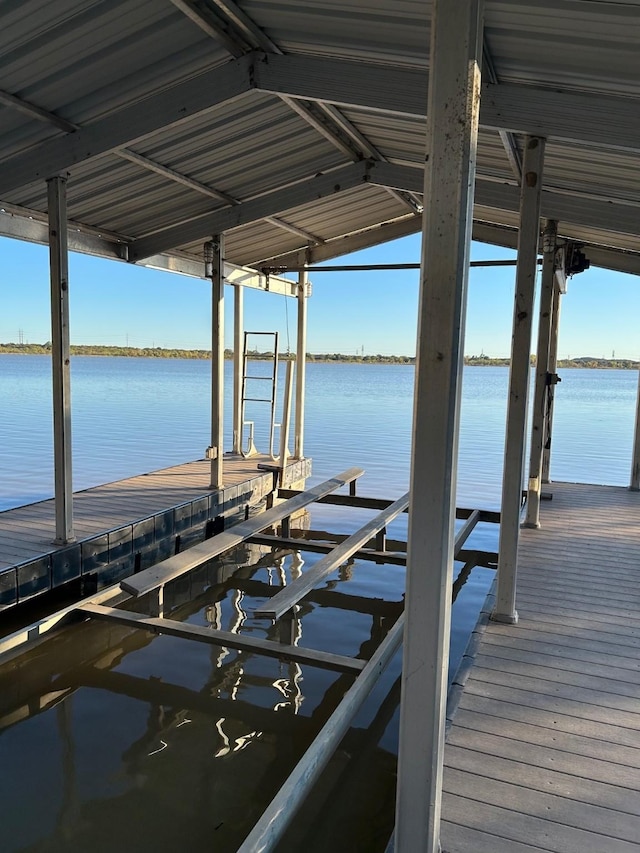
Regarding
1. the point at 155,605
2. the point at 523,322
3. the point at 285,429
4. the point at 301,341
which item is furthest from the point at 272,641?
the point at 301,341

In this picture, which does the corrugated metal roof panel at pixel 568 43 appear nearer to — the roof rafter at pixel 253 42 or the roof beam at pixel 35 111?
the roof rafter at pixel 253 42

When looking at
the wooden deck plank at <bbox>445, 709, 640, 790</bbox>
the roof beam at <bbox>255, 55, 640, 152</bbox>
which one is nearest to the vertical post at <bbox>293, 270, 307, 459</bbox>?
the roof beam at <bbox>255, 55, 640, 152</bbox>

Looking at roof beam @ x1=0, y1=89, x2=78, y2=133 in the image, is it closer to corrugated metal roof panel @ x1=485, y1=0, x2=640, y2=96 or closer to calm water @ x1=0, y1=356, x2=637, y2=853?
corrugated metal roof panel @ x1=485, y1=0, x2=640, y2=96

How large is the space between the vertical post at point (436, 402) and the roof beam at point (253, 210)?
13.7 feet

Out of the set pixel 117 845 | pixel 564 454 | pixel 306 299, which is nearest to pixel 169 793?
pixel 117 845

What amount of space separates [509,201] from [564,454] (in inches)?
386

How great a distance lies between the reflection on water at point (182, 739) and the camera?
2504mm

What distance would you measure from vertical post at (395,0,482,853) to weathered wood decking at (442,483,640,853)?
433 mm

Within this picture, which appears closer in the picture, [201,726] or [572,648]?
[572,648]

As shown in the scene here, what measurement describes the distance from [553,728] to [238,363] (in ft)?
23.0

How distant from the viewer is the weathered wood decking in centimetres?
191

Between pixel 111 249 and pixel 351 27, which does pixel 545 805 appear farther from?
pixel 111 249

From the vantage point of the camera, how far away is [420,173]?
17.6 feet

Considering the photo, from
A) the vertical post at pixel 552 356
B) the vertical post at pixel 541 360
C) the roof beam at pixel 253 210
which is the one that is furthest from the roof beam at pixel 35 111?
the vertical post at pixel 552 356
